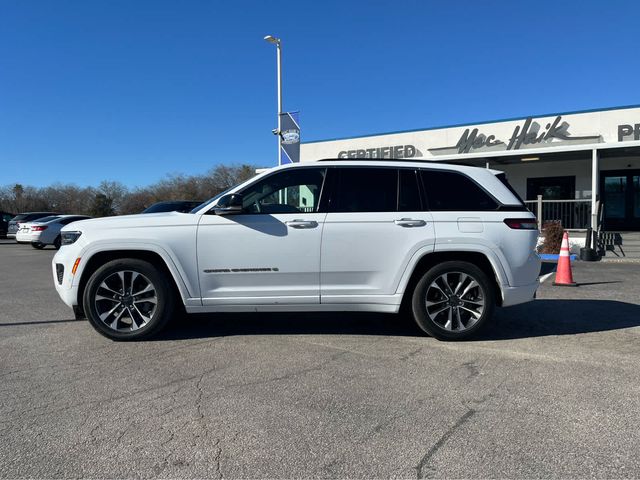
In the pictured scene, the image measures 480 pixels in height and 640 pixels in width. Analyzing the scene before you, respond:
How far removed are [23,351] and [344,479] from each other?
3.83 m

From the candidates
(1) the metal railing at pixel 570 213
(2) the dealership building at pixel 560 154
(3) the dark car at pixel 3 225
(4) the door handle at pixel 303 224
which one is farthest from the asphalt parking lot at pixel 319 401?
(3) the dark car at pixel 3 225

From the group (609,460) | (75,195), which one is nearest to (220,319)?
(609,460)

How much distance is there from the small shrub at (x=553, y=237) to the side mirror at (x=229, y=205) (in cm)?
1169

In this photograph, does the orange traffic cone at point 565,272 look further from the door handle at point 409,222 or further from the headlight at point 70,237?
the headlight at point 70,237

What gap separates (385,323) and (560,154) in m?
14.2

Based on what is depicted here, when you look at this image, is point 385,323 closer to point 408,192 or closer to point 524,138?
point 408,192

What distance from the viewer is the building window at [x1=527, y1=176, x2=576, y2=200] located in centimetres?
1917

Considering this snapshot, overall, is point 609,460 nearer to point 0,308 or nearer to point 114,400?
point 114,400

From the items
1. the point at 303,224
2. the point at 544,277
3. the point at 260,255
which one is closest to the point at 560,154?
the point at 544,277

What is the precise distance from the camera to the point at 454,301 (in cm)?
507

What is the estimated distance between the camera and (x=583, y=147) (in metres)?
15.7

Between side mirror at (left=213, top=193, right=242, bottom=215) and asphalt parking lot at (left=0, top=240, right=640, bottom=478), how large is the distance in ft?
4.50

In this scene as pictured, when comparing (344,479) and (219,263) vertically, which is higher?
(219,263)

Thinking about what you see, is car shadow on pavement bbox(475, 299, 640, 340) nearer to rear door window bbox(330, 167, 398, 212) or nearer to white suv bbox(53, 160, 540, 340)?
white suv bbox(53, 160, 540, 340)
